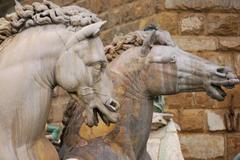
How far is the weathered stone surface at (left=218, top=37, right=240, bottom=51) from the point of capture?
214 inches

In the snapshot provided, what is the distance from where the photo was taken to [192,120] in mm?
5262

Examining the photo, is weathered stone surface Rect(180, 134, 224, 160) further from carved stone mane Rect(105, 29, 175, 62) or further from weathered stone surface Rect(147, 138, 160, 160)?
carved stone mane Rect(105, 29, 175, 62)

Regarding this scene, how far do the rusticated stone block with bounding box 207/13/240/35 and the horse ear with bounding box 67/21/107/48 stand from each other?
356 centimetres

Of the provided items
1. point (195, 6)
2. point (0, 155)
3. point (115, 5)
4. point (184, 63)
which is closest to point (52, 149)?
point (0, 155)

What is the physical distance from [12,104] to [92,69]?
235 millimetres

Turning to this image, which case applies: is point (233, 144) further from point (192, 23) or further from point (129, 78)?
point (129, 78)

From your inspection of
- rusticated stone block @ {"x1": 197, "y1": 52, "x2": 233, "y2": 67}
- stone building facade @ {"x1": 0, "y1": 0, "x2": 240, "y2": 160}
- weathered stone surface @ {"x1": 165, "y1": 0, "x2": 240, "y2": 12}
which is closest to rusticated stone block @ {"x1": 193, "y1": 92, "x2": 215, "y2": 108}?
stone building facade @ {"x1": 0, "y1": 0, "x2": 240, "y2": 160}

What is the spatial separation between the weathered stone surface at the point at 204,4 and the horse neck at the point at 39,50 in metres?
3.39

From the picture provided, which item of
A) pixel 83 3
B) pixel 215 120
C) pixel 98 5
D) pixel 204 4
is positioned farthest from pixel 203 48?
pixel 83 3

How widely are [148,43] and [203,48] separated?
298cm

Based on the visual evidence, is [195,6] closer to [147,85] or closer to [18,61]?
[147,85]

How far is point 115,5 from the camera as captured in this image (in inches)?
236

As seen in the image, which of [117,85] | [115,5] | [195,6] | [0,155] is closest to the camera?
[0,155]

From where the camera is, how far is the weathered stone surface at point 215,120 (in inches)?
209
